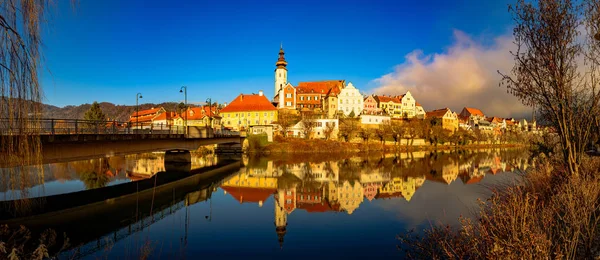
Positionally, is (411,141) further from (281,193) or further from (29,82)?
(29,82)

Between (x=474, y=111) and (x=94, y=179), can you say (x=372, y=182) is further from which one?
(x=474, y=111)

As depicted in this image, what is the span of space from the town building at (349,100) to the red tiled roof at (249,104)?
2240 centimetres

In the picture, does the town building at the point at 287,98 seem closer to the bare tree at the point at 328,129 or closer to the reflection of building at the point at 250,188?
the bare tree at the point at 328,129

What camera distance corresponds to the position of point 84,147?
798 inches

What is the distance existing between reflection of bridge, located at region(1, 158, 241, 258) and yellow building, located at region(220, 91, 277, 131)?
5842cm

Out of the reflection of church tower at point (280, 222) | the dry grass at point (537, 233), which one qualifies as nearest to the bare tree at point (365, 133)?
the reflection of church tower at point (280, 222)

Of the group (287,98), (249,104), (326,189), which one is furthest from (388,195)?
(287,98)

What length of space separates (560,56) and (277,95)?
3774 inches

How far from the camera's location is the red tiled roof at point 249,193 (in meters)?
24.5

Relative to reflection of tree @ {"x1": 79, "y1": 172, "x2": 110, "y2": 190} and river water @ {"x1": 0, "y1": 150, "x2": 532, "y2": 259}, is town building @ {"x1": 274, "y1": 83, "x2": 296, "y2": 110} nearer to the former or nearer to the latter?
river water @ {"x1": 0, "y1": 150, "x2": 532, "y2": 259}

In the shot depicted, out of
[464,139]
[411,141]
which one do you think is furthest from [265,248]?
[464,139]

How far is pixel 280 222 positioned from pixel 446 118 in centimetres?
10429


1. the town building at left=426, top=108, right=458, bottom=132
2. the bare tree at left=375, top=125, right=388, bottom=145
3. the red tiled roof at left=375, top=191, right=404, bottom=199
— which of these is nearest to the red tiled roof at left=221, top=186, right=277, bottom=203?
the red tiled roof at left=375, top=191, right=404, bottom=199

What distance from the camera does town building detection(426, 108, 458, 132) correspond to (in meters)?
106
